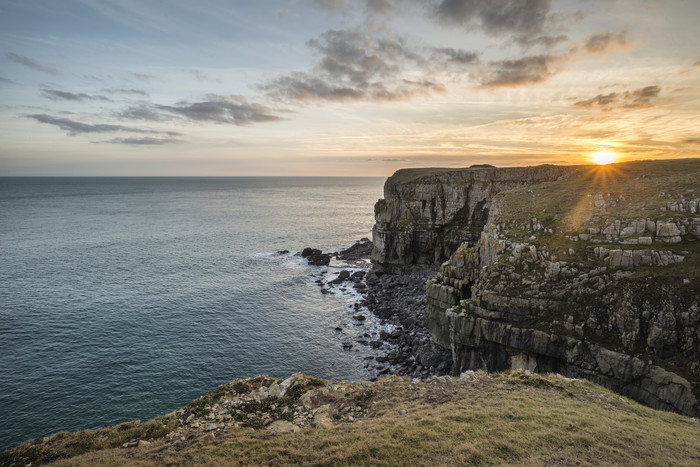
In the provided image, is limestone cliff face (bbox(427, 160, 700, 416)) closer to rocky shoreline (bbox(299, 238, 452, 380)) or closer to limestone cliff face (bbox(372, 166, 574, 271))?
rocky shoreline (bbox(299, 238, 452, 380))

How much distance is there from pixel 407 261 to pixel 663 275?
51.5 m

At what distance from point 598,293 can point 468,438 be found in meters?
20.8

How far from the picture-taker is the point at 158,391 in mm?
36844

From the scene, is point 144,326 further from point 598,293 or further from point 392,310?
point 598,293

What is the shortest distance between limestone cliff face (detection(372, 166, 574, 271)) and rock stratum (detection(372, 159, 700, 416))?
67.1 ft

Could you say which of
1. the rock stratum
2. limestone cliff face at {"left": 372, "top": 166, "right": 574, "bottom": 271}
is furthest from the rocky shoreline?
limestone cliff face at {"left": 372, "top": 166, "right": 574, "bottom": 271}

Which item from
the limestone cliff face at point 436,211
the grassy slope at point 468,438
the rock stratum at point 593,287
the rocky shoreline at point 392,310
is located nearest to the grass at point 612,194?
the rock stratum at point 593,287

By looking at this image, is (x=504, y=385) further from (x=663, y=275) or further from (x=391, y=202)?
(x=391, y=202)

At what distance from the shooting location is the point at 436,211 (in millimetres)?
76125

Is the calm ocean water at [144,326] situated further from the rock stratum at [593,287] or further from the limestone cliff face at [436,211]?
the limestone cliff face at [436,211]

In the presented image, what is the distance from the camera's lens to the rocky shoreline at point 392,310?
42031 millimetres

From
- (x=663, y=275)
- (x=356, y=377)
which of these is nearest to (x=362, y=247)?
(x=356, y=377)

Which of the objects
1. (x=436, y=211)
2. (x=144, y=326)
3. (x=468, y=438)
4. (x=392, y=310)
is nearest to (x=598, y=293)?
(x=468, y=438)

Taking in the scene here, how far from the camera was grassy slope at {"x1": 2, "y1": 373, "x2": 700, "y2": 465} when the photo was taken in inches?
597
